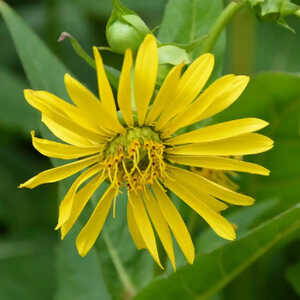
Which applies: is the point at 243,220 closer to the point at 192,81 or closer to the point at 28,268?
the point at 192,81

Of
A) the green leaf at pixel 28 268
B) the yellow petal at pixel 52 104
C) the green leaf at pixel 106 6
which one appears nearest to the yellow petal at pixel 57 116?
the yellow petal at pixel 52 104

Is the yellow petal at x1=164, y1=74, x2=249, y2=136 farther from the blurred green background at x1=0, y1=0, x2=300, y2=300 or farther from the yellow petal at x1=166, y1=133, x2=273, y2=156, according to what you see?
the blurred green background at x1=0, y1=0, x2=300, y2=300

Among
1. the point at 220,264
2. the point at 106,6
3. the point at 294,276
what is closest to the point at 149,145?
the point at 220,264

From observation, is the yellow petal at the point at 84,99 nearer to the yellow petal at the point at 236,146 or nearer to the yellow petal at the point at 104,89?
the yellow petal at the point at 104,89

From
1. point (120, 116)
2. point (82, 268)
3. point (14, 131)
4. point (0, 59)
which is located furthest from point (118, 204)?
point (0, 59)

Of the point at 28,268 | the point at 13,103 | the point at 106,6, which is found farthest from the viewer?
the point at 106,6

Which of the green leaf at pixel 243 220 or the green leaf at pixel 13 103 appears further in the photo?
the green leaf at pixel 13 103
